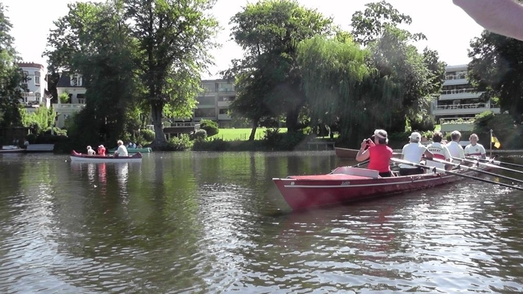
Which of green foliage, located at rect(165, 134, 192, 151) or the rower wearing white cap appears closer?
the rower wearing white cap

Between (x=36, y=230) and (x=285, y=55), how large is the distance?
46088 mm

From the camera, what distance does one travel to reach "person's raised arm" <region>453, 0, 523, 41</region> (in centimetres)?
209

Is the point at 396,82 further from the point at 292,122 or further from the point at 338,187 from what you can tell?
the point at 338,187

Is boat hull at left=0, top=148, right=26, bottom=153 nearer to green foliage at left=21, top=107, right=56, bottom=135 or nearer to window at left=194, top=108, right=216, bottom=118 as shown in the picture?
green foliage at left=21, top=107, right=56, bottom=135

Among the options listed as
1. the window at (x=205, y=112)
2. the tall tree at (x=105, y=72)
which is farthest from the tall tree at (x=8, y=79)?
the window at (x=205, y=112)

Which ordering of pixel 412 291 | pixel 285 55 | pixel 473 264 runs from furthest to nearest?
1. pixel 285 55
2. pixel 473 264
3. pixel 412 291

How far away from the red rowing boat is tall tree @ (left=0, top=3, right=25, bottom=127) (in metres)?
57.7

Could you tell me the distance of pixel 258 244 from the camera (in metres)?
10.3

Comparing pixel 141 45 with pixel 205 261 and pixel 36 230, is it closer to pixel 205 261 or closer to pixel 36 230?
pixel 36 230

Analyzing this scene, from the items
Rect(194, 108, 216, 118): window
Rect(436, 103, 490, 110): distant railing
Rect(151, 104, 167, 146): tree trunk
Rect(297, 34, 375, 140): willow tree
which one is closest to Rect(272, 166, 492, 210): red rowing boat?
Rect(297, 34, 375, 140): willow tree

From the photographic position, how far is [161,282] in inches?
310

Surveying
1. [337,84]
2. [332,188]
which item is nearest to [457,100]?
[337,84]

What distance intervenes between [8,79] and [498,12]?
68847mm

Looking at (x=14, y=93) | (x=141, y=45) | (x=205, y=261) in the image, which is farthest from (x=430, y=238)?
(x=14, y=93)
